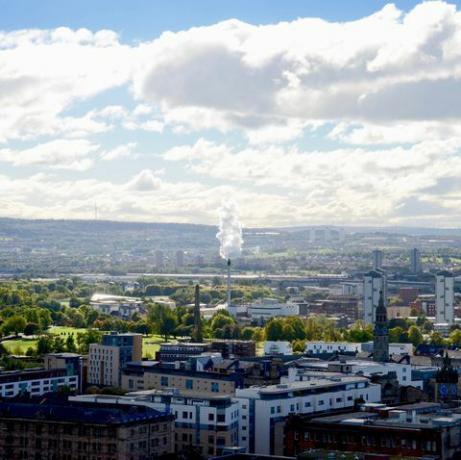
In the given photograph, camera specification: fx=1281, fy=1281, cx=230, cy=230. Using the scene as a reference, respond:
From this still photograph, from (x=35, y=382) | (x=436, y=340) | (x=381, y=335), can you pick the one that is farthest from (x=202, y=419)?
(x=436, y=340)

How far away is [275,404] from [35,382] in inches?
1011

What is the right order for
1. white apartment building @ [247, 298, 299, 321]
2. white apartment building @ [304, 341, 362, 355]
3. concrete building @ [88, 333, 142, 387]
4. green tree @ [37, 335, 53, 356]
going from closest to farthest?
concrete building @ [88, 333, 142, 387] < green tree @ [37, 335, 53, 356] < white apartment building @ [304, 341, 362, 355] < white apartment building @ [247, 298, 299, 321]

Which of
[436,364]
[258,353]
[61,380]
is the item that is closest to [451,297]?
[258,353]

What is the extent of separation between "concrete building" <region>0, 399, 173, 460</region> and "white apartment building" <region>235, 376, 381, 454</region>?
6870mm

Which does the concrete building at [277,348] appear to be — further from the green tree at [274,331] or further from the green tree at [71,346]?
the green tree at [274,331]

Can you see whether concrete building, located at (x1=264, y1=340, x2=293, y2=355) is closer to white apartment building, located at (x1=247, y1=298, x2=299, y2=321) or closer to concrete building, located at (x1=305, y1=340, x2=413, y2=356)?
concrete building, located at (x1=305, y1=340, x2=413, y2=356)

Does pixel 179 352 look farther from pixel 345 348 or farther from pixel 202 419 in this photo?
pixel 202 419

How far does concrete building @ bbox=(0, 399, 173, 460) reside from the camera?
Result: 192 ft

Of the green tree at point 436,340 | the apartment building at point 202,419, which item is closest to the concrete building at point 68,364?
the apartment building at point 202,419

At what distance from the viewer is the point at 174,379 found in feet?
280

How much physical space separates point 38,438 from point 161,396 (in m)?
8.85

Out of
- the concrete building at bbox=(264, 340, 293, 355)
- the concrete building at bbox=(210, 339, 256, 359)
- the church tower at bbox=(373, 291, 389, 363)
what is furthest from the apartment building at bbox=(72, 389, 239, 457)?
the concrete building at bbox=(264, 340, 293, 355)

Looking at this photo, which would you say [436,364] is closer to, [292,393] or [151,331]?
[292,393]

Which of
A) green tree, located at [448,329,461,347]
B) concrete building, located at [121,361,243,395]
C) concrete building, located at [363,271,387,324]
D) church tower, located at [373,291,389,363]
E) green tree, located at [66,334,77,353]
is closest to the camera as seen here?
concrete building, located at [121,361,243,395]
